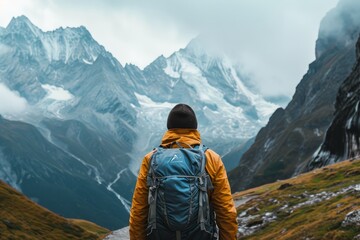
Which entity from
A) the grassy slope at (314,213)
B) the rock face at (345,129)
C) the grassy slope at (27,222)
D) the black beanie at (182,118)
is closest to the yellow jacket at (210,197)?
the black beanie at (182,118)

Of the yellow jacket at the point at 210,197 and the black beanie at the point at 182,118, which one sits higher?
the black beanie at the point at 182,118

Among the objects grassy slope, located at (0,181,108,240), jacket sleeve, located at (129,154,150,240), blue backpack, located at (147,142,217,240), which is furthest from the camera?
Result: grassy slope, located at (0,181,108,240)

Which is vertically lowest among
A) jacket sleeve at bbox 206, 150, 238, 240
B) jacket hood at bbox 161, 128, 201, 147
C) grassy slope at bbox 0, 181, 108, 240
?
jacket sleeve at bbox 206, 150, 238, 240

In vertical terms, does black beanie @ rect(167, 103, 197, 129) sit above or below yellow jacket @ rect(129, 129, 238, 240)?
above

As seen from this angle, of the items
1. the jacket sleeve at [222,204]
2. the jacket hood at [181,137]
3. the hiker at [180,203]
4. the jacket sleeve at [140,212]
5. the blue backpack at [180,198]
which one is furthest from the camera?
the jacket hood at [181,137]

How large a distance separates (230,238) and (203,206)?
3.63ft

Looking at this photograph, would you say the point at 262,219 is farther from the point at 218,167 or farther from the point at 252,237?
the point at 218,167

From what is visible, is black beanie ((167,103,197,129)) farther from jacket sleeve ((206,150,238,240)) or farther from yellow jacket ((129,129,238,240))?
jacket sleeve ((206,150,238,240))

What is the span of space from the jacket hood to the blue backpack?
1.86 feet

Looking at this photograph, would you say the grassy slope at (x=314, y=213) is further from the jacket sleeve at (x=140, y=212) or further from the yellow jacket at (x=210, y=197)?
the jacket sleeve at (x=140, y=212)

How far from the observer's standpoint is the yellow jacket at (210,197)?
11.6 metres

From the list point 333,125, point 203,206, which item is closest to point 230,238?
point 203,206

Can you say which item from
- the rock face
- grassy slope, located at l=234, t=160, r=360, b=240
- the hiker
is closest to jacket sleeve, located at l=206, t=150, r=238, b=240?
the hiker

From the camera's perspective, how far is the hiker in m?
11.4
